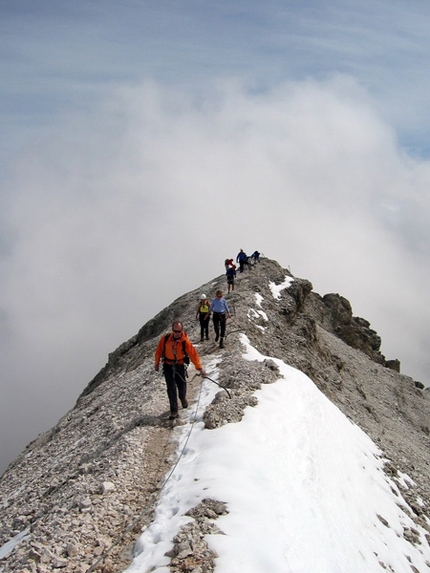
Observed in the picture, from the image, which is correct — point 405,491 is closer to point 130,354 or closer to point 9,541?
point 9,541

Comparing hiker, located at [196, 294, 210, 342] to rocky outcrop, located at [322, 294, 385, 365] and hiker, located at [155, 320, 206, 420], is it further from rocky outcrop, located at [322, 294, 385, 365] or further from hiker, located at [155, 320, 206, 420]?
rocky outcrop, located at [322, 294, 385, 365]

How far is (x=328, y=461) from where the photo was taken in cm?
1419

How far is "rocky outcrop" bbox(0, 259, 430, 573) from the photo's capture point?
8.94 metres

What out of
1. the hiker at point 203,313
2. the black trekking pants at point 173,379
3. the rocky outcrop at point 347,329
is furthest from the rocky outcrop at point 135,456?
the rocky outcrop at point 347,329

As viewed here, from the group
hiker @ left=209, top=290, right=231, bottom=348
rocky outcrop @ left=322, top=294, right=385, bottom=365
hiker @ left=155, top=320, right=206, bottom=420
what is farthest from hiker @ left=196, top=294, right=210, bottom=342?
rocky outcrop @ left=322, top=294, right=385, bottom=365

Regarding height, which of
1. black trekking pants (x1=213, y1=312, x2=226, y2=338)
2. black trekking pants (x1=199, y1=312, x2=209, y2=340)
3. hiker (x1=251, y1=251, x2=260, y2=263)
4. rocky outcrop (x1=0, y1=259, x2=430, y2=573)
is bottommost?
rocky outcrop (x1=0, y1=259, x2=430, y2=573)

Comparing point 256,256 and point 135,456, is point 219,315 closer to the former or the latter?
point 135,456

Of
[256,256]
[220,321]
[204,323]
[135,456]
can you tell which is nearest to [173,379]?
[135,456]

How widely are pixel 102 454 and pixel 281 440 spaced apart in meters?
4.36

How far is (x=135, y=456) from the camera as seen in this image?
12.2 m

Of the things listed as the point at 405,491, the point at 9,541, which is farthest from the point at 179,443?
the point at 405,491

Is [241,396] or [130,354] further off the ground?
[130,354]

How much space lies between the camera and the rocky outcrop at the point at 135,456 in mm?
8938

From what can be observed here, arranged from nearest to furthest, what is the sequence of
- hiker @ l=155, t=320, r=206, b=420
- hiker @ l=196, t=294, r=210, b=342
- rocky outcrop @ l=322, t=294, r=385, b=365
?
hiker @ l=155, t=320, r=206, b=420, hiker @ l=196, t=294, r=210, b=342, rocky outcrop @ l=322, t=294, r=385, b=365
